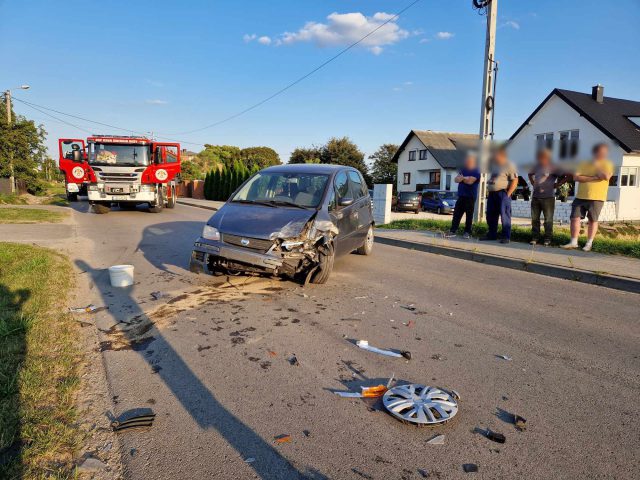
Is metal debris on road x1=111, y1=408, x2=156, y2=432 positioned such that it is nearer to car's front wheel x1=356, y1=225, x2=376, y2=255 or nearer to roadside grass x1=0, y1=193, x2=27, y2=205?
car's front wheel x1=356, y1=225, x2=376, y2=255

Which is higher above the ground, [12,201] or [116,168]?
[116,168]

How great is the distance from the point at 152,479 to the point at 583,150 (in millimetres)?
9170

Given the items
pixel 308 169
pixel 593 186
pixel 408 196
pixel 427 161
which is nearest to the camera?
pixel 308 169

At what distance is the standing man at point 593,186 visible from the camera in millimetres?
8414

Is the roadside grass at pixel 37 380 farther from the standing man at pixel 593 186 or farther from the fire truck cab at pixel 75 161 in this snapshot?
the fire truck cab at pixel 75 161

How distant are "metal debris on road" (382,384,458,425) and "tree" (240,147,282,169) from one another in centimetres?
7002

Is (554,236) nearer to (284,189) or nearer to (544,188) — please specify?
(544,188)

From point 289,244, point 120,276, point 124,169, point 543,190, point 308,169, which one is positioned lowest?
point 120,276

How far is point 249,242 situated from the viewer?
539 cm

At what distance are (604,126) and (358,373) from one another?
103 feet

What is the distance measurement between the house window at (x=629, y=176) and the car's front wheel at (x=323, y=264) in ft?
91.9

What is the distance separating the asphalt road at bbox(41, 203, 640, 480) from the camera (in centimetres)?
235

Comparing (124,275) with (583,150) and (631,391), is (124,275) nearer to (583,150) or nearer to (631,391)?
(631,391)

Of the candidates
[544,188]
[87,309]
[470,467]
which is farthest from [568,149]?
[87,309]
